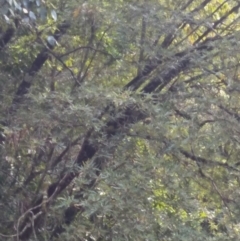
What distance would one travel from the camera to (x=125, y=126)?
13.0 ft

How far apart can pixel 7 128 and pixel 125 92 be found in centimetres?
79

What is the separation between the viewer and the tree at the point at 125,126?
366 cm

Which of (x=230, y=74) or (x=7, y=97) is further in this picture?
(x=7, y=97)

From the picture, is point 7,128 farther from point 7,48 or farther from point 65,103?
point 7,48

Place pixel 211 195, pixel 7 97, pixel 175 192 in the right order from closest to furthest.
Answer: pixel 175 192
pixel 211 195
pixel 7 97

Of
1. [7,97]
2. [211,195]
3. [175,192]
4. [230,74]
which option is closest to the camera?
[175,192]

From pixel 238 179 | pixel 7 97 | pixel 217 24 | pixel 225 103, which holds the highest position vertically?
pixel 217 24

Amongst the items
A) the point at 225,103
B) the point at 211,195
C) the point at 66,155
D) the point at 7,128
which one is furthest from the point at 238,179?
the point at 7,128

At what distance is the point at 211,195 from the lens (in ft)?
13.9

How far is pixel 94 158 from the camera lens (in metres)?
3.92

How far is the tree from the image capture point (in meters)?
3.66

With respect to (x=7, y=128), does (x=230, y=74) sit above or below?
above

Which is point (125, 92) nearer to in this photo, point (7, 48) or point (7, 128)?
point (7, 128)

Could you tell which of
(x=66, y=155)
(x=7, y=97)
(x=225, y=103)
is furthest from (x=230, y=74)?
(x=7, y=97)
